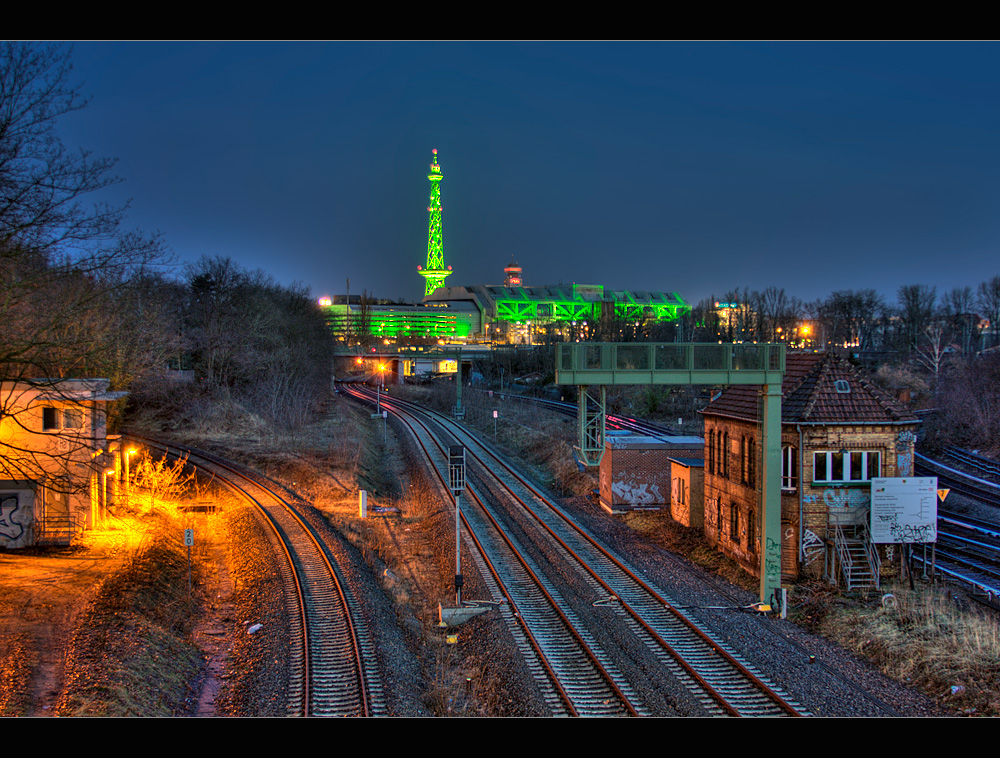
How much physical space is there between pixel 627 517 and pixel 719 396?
19.5 ft

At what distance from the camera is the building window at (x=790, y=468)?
15891 mm

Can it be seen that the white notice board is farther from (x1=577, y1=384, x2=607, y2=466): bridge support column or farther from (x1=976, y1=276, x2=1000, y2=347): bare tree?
(x1=976, y1=276, x2=1000, y2=347): bare tree

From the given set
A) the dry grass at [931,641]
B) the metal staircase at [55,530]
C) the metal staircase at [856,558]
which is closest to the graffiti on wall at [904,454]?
the metal staircase at [856,558]

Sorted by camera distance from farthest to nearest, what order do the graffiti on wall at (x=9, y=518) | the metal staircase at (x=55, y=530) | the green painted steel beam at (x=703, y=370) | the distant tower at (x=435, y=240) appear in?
the distant tower at (x=435, y=240), the metal staircase at (x=55, y=530), the graffiti on wall at (x=9, y=518), the green painted steel beam at (x=703, y=370)

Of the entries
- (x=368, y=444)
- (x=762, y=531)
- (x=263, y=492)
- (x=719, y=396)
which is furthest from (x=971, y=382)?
(x=263, y=492)

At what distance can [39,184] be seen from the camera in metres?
9.42

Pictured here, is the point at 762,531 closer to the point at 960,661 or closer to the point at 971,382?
the point at 960,661

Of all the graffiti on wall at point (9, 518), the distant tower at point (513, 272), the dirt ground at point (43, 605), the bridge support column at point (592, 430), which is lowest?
the dirt ground at point (43, 605)

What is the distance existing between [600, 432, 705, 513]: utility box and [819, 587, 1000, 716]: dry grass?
913 centimetres

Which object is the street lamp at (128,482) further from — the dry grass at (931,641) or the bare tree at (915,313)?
the bare tree at (915,313)

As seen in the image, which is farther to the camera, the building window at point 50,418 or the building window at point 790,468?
the building window at point 50,418

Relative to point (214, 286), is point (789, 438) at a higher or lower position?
lower

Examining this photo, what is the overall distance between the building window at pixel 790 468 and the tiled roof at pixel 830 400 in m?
0.76
